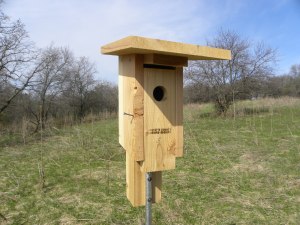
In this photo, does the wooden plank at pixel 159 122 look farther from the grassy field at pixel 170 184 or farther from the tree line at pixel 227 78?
the tree line at pixel 227 78

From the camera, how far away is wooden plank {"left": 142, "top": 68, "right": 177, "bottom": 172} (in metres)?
1.93

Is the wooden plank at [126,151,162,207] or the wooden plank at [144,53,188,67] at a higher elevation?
the wooden plank at [144,53,188,67]

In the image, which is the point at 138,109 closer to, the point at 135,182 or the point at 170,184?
the point at 135,182

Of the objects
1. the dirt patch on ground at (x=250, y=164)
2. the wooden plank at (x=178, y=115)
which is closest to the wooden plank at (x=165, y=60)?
the wooden plank at (x=178, y=115)

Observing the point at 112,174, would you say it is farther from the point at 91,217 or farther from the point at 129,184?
the point at 129,184

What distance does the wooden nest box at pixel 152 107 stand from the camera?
1.87 meters

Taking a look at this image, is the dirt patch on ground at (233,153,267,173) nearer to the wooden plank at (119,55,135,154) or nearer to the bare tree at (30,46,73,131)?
the wooden plank at (119,55,135,154)

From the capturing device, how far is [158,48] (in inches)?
64.9

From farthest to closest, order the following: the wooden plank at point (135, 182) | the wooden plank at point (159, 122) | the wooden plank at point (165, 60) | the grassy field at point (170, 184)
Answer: the grassy field at point (170, 184) → the wooden plank at point (135, 182) → the wooden plank at point (159, 122) → the wooden plank at point (165, 60)

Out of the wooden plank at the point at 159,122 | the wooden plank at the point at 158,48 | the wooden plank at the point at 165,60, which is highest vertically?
the wooden plank at the point at 158,48

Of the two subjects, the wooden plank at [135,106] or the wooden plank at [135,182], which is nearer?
the wooden plank at [135,106]

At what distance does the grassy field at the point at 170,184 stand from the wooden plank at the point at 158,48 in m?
2.26

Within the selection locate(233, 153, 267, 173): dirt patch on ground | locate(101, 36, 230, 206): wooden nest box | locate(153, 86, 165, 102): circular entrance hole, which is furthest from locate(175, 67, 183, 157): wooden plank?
locate(233, 153, 267, 173): dirt patch on ground

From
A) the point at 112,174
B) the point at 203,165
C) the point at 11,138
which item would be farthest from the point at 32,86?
the point at 203,165
